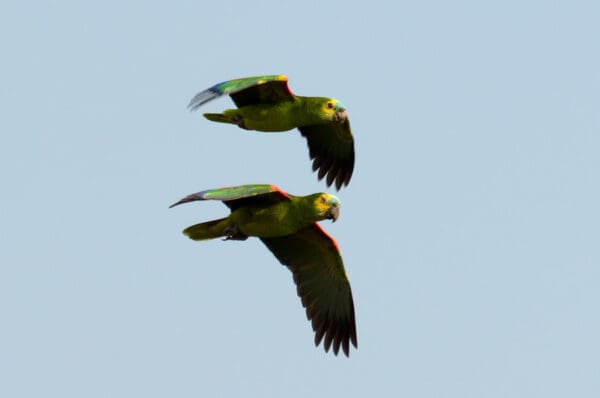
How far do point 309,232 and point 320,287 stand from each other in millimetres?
1930

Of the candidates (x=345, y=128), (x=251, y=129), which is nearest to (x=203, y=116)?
(x=251, y=129)

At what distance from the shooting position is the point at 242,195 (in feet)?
130

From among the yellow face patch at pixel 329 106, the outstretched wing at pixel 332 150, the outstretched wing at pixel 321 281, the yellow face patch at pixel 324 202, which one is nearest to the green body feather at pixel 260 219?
the yellow face patch at pixel 324 202

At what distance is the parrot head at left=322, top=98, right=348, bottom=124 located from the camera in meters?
43.9

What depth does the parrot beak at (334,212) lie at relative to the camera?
134 feet

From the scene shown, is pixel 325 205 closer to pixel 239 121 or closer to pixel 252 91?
pixel 239 121

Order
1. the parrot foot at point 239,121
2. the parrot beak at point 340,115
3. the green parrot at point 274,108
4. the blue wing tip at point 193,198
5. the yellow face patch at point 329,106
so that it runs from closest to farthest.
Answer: the blue wing tip at point 193,198 → the green parrot at point 274,108 → the parrot foot at point 239,121 → the yellow face patch at point 329,106 → the parrot beak at point 340,115

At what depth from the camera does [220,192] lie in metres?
39.7

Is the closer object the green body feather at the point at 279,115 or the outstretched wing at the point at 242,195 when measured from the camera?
the outstretched wing at the point at 242,195

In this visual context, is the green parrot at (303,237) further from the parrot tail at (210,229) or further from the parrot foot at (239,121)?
the parrot foot at (239,121)

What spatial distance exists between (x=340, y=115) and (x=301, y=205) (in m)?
4.08

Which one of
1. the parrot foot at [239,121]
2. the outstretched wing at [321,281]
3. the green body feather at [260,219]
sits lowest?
the outstretched wing at [321,281]

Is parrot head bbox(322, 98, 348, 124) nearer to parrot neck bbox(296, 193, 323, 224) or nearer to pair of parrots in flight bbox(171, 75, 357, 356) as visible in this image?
pair of parrots in flight bbox(171, 75, 357, 356)

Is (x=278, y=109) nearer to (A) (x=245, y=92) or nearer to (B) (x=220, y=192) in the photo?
(A) (x=245, y=92)
